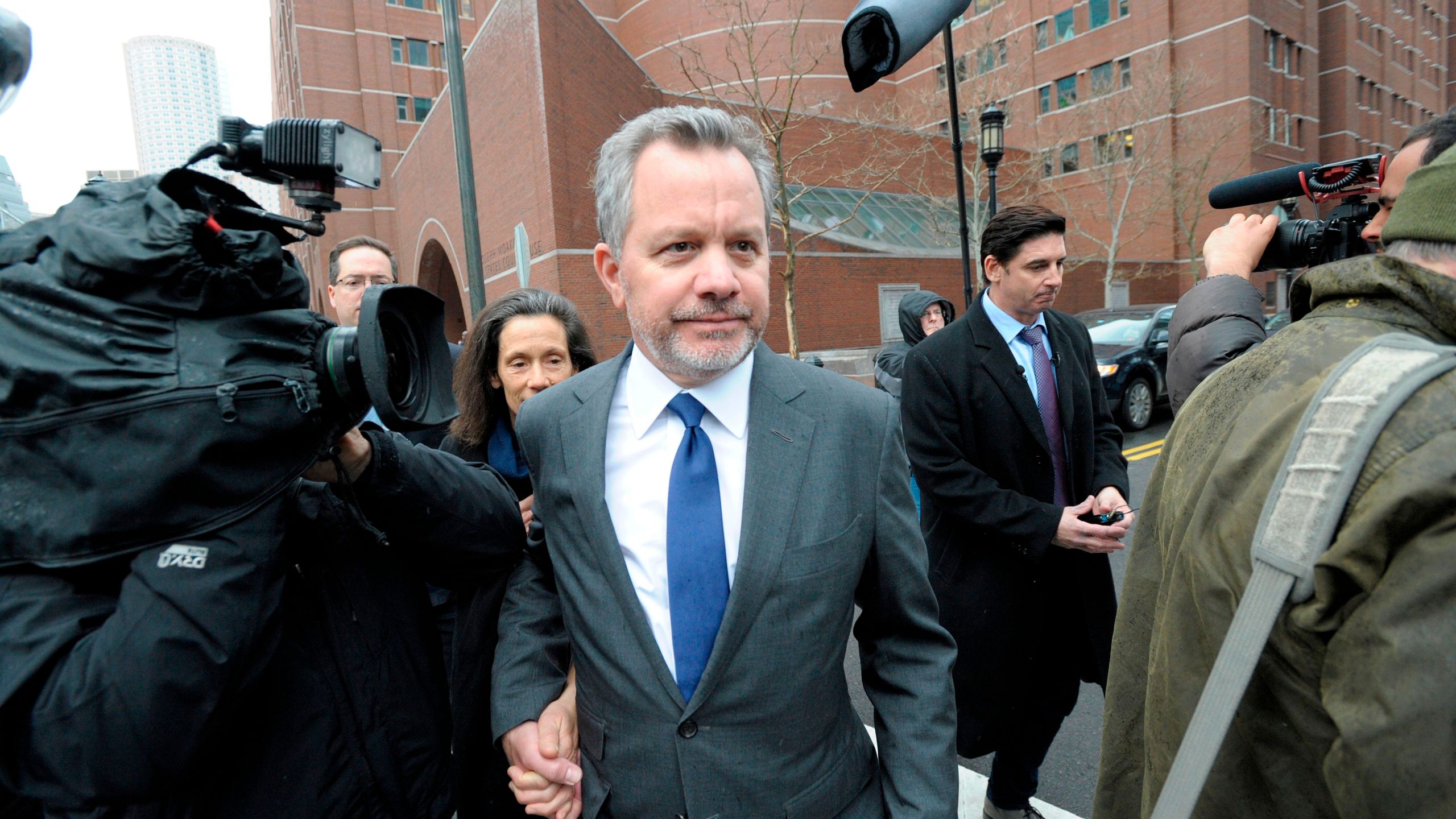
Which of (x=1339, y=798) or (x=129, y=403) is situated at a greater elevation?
(x=129, y=403)

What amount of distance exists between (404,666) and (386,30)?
149 ft

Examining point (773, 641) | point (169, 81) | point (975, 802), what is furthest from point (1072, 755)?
point (169, 81)

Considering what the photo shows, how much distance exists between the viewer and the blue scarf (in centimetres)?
254

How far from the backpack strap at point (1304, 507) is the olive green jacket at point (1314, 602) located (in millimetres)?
20

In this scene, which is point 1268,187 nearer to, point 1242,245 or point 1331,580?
point 1242,245

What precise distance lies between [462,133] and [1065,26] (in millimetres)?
38065

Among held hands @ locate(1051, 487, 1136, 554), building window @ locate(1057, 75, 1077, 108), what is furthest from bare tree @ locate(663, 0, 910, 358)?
building window @ locate(1057, 75, 1077, 108)

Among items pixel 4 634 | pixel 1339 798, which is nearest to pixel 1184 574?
pixel 1339 798

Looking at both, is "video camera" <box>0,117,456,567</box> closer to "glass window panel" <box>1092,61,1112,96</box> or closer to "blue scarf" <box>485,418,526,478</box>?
"blue scarf" <box>485,418,526,478</box>

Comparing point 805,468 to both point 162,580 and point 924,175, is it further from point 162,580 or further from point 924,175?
point 924,175

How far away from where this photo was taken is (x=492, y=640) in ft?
5.30

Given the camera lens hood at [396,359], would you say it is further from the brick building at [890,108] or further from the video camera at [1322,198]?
the brick building at [890,108]

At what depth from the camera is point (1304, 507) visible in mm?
911

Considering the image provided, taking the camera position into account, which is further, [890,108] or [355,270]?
[890,108]
